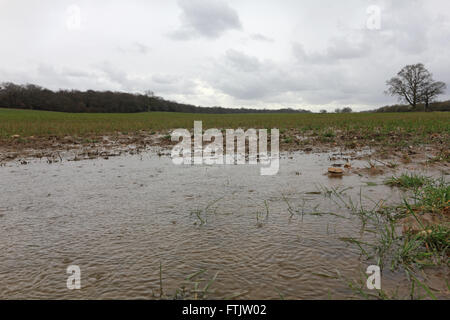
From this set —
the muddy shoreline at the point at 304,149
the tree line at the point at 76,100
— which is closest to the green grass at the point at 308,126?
the muddy shoreline at the point at 304,149

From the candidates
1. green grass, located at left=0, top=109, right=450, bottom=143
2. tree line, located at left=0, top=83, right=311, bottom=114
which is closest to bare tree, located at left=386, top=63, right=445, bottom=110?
green grass, located at left=0, top=109, right=450, bottom=143

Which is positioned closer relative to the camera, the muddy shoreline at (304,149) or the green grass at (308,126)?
the muddy shoreline at (304,149)

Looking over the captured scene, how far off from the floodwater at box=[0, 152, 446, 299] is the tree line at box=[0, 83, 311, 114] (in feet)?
303

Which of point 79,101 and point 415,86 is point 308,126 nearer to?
point 415,86

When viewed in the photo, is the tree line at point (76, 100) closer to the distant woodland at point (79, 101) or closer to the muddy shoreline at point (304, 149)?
the distant woodland at point (79, 101)

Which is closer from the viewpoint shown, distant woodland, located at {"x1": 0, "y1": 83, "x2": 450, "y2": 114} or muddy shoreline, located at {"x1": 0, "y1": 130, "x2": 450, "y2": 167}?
muddy shoreline, located at {"x1": 0, "y1": 130, "x2": 450, "y2": 167}

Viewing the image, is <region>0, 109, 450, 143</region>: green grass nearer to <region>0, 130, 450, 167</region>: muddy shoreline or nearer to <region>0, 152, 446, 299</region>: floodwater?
<region>0, 130, 450, 167</region>: muddy shoreline

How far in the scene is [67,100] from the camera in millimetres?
87500

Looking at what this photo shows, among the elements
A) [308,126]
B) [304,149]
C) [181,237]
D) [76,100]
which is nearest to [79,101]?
[76,100]

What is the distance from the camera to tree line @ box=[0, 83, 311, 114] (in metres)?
79.9

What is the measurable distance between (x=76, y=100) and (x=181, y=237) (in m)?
104

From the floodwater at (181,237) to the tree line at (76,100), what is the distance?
3636 inches

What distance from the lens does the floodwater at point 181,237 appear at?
2.01m
